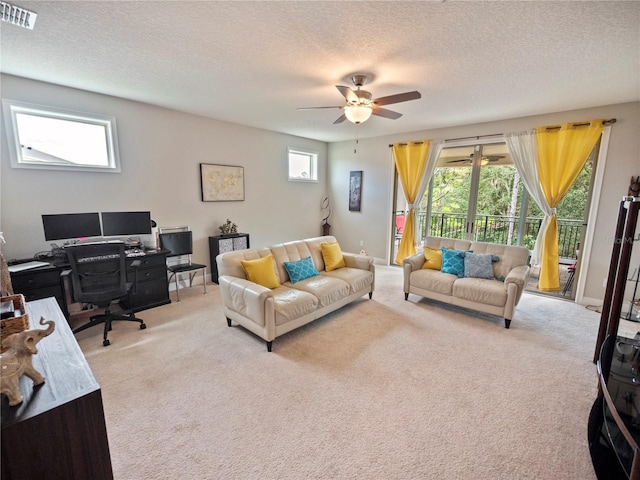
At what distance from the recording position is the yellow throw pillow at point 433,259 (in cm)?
400

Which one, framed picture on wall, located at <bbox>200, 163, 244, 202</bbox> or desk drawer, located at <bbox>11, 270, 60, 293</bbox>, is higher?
framed picture on wall, located at <bbox>200, 163, 244, 202</bbox>

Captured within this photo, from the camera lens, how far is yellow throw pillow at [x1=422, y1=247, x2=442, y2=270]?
4004 millimetres

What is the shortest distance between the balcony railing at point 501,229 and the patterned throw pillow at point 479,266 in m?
1.25

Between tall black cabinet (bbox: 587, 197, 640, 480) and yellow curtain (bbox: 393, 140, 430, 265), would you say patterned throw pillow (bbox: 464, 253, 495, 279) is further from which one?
yellow curtain (bbox: 393, 140, 430, 265)

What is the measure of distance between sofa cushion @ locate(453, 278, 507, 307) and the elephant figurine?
3653 millimetres

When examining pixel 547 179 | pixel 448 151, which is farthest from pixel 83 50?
pixel 547 179

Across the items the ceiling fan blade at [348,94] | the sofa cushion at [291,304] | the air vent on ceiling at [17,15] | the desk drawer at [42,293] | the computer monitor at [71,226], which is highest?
the air vent on ceiling at [17,15]

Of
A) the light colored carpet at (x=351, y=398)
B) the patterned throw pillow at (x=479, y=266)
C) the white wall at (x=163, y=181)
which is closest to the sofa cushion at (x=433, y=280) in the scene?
the patterned throw pillow at (x=479, y=266)

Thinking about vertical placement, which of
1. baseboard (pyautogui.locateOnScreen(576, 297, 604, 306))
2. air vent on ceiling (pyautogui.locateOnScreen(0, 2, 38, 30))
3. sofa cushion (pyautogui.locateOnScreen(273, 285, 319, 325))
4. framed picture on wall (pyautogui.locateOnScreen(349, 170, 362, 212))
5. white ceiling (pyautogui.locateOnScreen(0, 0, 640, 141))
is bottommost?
baseboard (pyautogui.locateOnScreen(576, 297, 604, 306))

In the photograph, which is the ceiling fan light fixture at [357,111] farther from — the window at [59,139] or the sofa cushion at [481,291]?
the window at [59,139]

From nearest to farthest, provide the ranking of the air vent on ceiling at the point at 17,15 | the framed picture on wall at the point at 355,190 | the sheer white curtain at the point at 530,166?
the air vent on ceiling at the point at 17,15, the sheer white curtain at the point at 530,166, the framed picture on wall at the point at 355,190

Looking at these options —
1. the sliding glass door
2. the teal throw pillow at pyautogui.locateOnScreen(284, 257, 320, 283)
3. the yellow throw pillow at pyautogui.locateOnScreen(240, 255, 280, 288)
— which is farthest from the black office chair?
the sliding glass door

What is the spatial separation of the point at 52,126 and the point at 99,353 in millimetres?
2615

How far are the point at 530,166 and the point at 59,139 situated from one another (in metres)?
6.14
